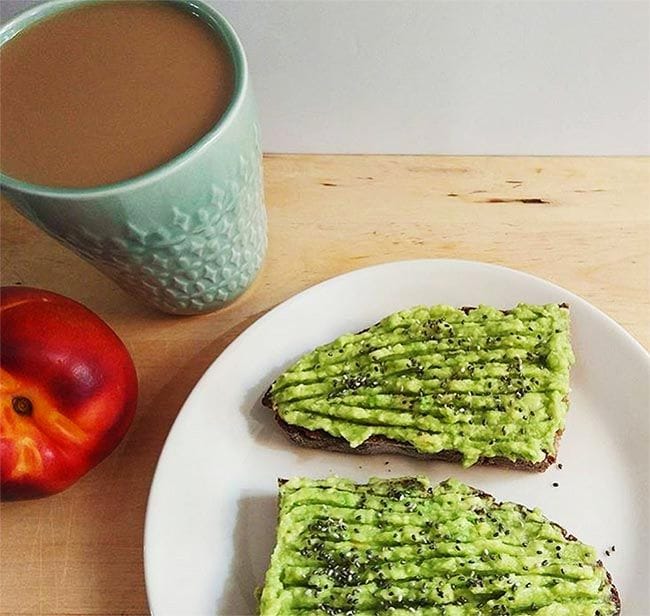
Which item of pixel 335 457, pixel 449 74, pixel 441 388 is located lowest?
pixel 335 457

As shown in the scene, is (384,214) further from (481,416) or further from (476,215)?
(481,416)

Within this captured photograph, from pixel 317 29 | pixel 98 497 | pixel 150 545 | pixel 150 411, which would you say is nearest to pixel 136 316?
pixel 150 411

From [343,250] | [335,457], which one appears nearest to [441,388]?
[335,457]

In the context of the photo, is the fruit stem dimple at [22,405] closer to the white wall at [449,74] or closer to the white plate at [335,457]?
the white plate at [335,457]


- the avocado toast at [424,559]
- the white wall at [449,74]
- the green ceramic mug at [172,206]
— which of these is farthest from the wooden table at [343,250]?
the avocado toast at [424,559]

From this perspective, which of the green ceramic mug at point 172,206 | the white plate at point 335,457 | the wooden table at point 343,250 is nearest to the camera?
the green ceramic mug at point 172,206

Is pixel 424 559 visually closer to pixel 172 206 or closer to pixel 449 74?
pixel 172 206

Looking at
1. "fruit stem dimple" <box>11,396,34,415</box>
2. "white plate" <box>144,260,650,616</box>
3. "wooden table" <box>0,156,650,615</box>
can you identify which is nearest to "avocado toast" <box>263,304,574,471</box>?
"white plate" <box>144,260,650,616</box>
